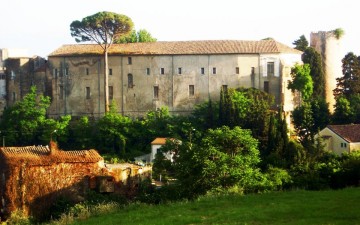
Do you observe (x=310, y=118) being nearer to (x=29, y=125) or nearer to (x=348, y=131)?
(x=348, y=131)

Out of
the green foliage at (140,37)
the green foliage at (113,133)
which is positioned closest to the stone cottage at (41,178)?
the green foliage at (113,133)

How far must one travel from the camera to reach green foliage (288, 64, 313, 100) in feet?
178

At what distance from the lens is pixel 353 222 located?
1819 cm

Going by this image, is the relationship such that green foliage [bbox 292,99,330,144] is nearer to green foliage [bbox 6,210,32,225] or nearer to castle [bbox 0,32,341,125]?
castle [bbox 0,32,341,125]

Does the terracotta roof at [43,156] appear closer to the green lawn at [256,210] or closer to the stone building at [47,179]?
the stone building at [47,179]

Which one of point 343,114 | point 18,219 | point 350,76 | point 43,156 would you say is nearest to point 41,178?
point 43,156

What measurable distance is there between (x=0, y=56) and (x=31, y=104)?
7600 mm

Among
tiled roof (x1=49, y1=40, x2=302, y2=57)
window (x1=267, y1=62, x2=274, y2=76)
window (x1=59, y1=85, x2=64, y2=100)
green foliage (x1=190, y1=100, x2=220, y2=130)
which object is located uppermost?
tiled roof (x1=49, y1=40, x2=302, y2=57)

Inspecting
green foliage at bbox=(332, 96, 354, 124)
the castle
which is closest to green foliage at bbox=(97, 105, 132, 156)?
the castle

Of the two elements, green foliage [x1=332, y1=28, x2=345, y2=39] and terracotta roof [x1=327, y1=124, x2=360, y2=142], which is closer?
terracotta roof [x1=327, y1=124, x2=360, y2=142]

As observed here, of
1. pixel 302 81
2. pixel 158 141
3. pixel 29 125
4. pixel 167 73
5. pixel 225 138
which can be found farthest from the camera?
pixel 167 73

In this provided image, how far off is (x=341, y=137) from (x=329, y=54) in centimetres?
1751

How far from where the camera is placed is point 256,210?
2184 cm

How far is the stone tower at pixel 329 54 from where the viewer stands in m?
61.4
